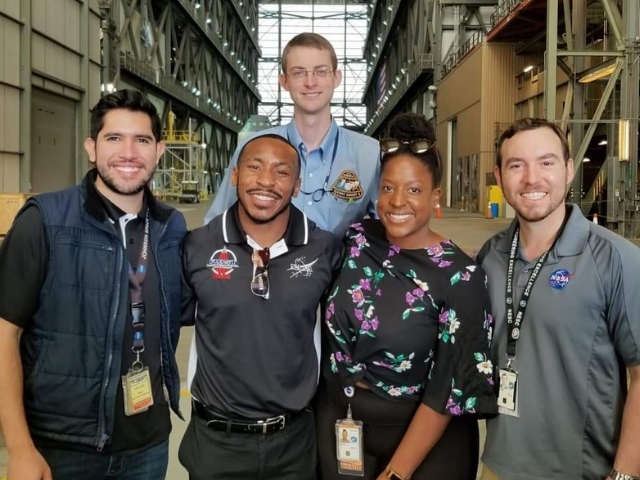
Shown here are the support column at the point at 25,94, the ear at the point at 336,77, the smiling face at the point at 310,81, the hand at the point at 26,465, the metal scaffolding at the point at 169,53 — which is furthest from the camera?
the metal scaffolding at the point at 169,53

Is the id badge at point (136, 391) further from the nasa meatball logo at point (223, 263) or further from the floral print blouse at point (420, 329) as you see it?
the floral print blouse at point (420, 329)

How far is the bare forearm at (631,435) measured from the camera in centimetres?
210

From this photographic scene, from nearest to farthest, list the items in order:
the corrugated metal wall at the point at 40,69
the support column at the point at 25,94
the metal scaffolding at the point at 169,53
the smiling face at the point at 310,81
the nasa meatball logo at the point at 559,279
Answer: the nasa meatball logo at the point at 559,279 < the smiling face at the point at 310,81 < the corrugated metal wall at the point at 40,69 < the support column at the point at 25,94 < the metal scaffolding at the point at 169,53

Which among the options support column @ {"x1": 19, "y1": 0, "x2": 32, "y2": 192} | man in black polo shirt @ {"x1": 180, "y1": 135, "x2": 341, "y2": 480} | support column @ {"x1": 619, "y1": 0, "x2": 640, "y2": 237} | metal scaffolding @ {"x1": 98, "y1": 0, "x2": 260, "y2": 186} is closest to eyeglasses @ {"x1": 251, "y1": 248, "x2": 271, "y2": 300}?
man in black polo shirt @ {"x1": 180, "y1": 135, "x2": 341, "y2": 480}

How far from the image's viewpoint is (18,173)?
17.1m

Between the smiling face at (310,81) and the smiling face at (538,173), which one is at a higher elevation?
the smiling face at (310,81)

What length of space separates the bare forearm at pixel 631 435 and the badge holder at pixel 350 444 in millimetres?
971

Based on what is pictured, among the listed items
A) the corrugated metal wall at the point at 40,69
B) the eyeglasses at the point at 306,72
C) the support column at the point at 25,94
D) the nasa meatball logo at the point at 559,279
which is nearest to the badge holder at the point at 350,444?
the nasa meatball logo at the point at 559,279

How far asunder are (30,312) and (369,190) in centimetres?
184

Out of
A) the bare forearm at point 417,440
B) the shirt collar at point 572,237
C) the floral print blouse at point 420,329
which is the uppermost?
the shirt collar at point 572,237

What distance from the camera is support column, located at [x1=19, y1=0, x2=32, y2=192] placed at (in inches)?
664

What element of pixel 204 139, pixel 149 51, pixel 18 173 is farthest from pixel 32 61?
pixel 204 139

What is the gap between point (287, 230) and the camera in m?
2.47

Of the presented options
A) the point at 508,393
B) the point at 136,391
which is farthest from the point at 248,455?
the point at 508,393
